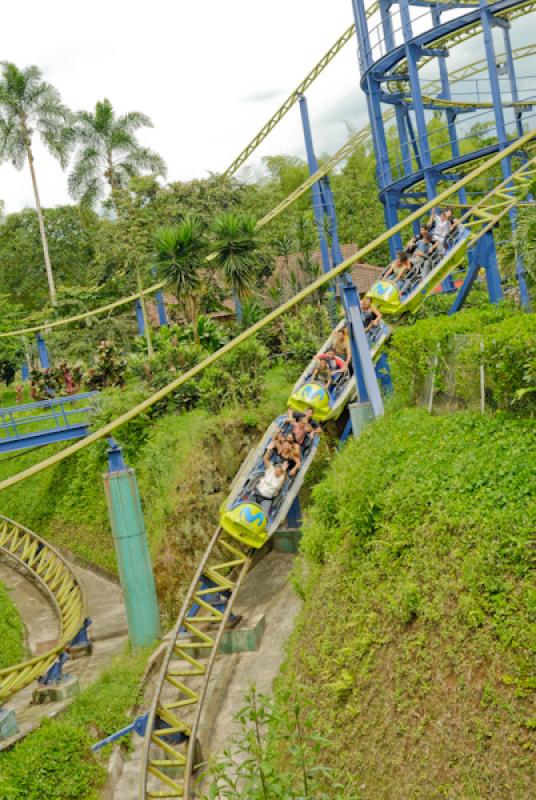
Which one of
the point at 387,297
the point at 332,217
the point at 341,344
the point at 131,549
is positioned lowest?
the point at 131,549

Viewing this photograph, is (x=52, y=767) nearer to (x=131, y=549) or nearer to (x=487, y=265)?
(x=131, y=549)

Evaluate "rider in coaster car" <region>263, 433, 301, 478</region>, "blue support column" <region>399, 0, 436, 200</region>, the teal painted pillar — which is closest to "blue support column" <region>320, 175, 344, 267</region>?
"blue support column" <region>399, 0, 436, 200</region>

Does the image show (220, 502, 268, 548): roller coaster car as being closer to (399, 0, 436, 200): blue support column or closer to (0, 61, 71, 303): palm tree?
(399, 0, 436, 200): blue support column

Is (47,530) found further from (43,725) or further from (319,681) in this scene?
(319,681)

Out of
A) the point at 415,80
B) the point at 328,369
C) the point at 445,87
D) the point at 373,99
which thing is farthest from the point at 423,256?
the point at 445,87

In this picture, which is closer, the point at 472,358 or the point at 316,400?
the point at 472,358

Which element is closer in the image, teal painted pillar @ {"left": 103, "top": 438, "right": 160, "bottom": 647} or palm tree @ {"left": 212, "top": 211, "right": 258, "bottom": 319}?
teal painted pillar @ {"left": 103, "top": 438, "right": 160, "bottom": 647}
